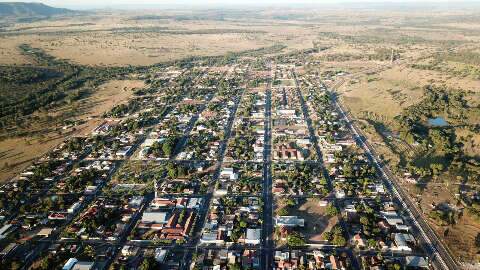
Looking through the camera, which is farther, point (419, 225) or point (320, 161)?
point (320, 161)

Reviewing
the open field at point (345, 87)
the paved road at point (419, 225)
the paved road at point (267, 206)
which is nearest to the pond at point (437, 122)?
the open field at point (345, 87)

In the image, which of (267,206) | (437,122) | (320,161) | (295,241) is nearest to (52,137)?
(267,206)

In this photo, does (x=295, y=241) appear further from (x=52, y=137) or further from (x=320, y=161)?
(x=52, y=137)

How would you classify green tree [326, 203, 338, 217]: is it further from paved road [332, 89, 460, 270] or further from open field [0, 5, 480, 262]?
paved road [332, 89, 460, 270]

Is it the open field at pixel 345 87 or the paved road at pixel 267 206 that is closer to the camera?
the paved road at pixel 267 206

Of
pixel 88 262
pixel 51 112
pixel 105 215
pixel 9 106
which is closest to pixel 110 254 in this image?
pixel 88 262

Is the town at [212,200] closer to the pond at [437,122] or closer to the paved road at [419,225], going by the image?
the paved road at [419,225]
